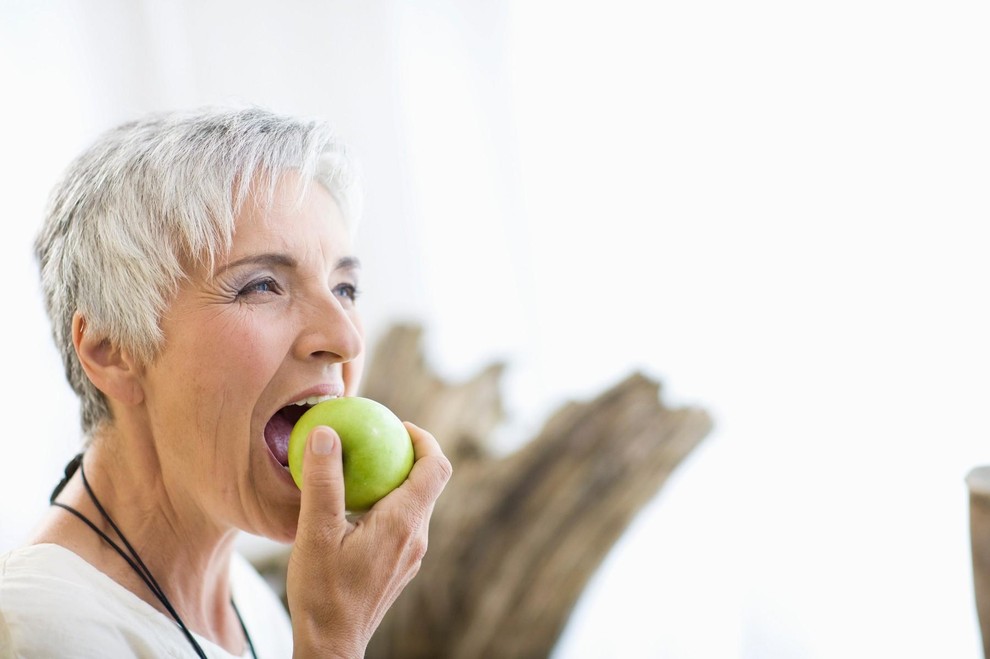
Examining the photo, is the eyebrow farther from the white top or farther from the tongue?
the white top

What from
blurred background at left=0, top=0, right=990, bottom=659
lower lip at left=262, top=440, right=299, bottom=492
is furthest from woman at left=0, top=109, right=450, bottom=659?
blurred background at left=0, top=0, right=990, bottom=659

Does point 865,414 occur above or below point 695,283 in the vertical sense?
below

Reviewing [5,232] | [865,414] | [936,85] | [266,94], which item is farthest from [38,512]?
[936,85]

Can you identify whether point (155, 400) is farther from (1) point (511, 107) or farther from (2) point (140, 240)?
(1) point (511, 107)

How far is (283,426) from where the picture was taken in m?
1.12

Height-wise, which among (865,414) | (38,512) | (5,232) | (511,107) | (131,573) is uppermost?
(511,107)

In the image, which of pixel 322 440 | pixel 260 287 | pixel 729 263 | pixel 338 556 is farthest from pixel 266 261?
pixel 729 263

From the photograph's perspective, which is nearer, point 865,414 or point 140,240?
point 140,240

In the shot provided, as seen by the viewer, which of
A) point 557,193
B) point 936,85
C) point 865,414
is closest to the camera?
point 936,85

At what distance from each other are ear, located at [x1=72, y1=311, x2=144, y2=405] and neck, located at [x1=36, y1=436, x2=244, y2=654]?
8 cm

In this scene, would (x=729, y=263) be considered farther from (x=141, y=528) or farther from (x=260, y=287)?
(x=141, y=528)

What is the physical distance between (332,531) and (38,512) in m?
1.80

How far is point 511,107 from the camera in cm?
318

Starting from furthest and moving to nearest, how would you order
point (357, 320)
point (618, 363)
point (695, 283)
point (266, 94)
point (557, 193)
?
point (266, 94), point (557, 193), point (618, 363), point (695, 283), point (357, 320)
